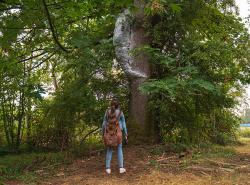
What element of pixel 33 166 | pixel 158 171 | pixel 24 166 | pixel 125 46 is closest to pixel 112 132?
pixel 158 171

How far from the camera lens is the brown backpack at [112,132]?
28.6ft

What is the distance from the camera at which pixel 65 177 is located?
347 inches

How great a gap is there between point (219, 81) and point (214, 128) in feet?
12.1

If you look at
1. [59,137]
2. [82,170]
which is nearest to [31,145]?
[59,137]

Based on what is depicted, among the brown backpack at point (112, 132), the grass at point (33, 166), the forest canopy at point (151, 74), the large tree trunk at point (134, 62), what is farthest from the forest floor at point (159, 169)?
Result: the forest canopy at point (151, 74)

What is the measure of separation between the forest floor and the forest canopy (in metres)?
1.62

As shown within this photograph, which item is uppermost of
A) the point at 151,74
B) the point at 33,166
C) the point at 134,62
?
the point at 134,62

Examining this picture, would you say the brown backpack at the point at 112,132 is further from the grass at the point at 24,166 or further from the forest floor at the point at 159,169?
the grass at the point at 24,166

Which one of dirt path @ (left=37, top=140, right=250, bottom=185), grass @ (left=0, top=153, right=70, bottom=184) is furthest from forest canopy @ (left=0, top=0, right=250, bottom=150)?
dirt path @ (left=37, top=140, right=250, bottom=185)

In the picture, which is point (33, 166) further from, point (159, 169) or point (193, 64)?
point (193, 64)

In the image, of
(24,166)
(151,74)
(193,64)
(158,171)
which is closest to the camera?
(158,171)

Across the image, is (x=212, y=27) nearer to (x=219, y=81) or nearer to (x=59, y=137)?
(x=219, y=81)

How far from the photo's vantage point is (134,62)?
1229cm

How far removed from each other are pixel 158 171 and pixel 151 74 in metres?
4.61
